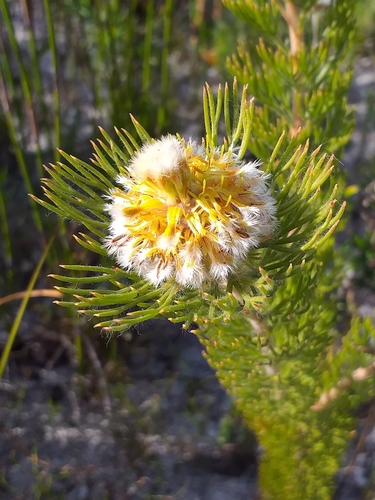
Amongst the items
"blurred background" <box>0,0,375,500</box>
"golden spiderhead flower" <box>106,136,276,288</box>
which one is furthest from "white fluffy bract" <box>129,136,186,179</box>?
"blurred background" <box>0,0,375,500</box>

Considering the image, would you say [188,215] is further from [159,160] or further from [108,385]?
[108,385]

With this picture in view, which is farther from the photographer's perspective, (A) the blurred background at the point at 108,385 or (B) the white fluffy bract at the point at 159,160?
(A) the blurred background at the point at 108,385

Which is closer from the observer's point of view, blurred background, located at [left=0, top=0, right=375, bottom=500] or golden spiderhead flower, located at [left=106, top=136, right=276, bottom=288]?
golden spiderhead flower, located at [left=106, top=136, right=276, bottom=288]

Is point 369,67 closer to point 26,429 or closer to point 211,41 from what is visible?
point 211,41

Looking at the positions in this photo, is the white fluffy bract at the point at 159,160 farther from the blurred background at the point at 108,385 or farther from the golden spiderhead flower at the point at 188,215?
the blurred background at the point at 108,385

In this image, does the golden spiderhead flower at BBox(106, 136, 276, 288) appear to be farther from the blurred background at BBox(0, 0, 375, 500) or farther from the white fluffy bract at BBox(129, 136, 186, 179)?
the blurred background at BBox(0, 0, 375, 500)

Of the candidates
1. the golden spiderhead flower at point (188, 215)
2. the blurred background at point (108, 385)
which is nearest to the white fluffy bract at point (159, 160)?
the golden spiderhead flower at point (188, 215)

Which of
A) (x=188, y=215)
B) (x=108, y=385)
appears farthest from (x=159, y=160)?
(x=108, y=385)

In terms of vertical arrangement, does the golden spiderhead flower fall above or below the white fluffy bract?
below
